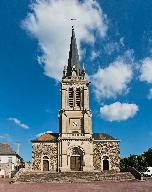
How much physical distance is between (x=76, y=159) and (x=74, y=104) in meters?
8.41

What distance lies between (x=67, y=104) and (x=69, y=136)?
17.1 ft

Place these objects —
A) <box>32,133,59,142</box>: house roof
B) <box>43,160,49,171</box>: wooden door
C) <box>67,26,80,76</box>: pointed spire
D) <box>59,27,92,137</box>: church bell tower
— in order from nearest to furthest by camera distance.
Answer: <box>43,160,49,171</box>: wooden door, <box>32,133,59,142</box>: house roof, <box>59,27,92,137</box>: church bell tower, <box>67,26,80,76</box>: pointed spire

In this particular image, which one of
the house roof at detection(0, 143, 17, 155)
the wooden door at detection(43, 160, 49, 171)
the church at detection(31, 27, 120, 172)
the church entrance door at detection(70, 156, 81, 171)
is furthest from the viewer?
the house roof at detection(0, 143, 17, 155)

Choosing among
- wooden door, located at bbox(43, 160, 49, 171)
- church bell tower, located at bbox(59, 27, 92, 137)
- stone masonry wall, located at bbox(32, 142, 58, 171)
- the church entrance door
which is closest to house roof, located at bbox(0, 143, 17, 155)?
stone masonry wall, located at bbox(32, 142, 58, 171)

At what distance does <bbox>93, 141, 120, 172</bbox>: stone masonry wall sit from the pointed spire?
12.2 m

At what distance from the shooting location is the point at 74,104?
157 ft

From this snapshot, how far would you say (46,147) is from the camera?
150 ft

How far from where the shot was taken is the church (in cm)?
4491

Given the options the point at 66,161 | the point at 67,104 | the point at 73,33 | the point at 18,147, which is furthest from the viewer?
the point at 18,147

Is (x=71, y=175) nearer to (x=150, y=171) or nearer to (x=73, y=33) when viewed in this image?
(x=150, y=171)

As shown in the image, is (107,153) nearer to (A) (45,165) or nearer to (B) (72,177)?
(A) (45,165)

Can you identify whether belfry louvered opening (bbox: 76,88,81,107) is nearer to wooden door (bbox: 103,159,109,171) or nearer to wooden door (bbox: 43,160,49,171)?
wooden door (bbox: 103,159,109,171)

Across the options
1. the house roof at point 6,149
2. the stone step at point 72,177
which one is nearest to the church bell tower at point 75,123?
the stone step at point 72,177

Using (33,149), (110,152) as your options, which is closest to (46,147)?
(33,149)
